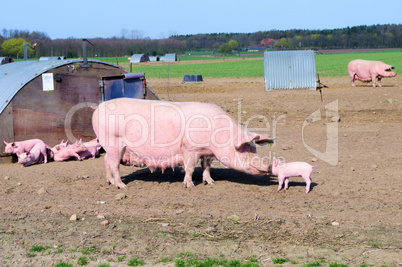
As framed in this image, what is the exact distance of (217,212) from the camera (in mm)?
7699

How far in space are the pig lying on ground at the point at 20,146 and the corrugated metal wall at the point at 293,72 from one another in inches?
714

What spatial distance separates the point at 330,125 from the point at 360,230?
29.8 ft

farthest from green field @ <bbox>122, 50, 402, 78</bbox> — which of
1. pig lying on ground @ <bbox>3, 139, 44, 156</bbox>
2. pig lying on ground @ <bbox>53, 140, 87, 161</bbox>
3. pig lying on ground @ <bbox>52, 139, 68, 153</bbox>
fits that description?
pig lying on ground @ <bbox>3, 139, 44, 156</bbox>

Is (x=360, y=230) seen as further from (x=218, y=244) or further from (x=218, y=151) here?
(x=218, y=151)

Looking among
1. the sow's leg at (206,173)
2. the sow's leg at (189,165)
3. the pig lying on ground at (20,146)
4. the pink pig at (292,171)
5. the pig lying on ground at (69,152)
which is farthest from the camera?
the pig lying on ground at (69,152)

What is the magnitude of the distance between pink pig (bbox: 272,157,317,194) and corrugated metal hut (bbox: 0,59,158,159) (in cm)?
515

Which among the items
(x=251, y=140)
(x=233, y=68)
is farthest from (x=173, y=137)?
(x=233, y=68)

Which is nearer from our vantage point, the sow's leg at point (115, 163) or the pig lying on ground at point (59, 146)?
the sow's leg at point (115, 163)

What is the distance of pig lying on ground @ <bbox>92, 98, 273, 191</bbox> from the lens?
881 cm

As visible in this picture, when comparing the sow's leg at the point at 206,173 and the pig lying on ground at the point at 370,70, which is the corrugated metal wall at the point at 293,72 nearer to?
the pig lying on ground at the point at 370,70

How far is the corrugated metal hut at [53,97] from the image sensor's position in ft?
39.1

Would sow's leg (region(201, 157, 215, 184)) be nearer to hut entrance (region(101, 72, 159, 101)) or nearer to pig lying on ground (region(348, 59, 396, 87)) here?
hut entrance (region(101, 72, 159, 101))

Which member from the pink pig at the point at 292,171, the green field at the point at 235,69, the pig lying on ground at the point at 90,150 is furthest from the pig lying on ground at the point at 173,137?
the green field at the point at 235,69

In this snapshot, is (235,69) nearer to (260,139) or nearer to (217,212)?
(260,139)
